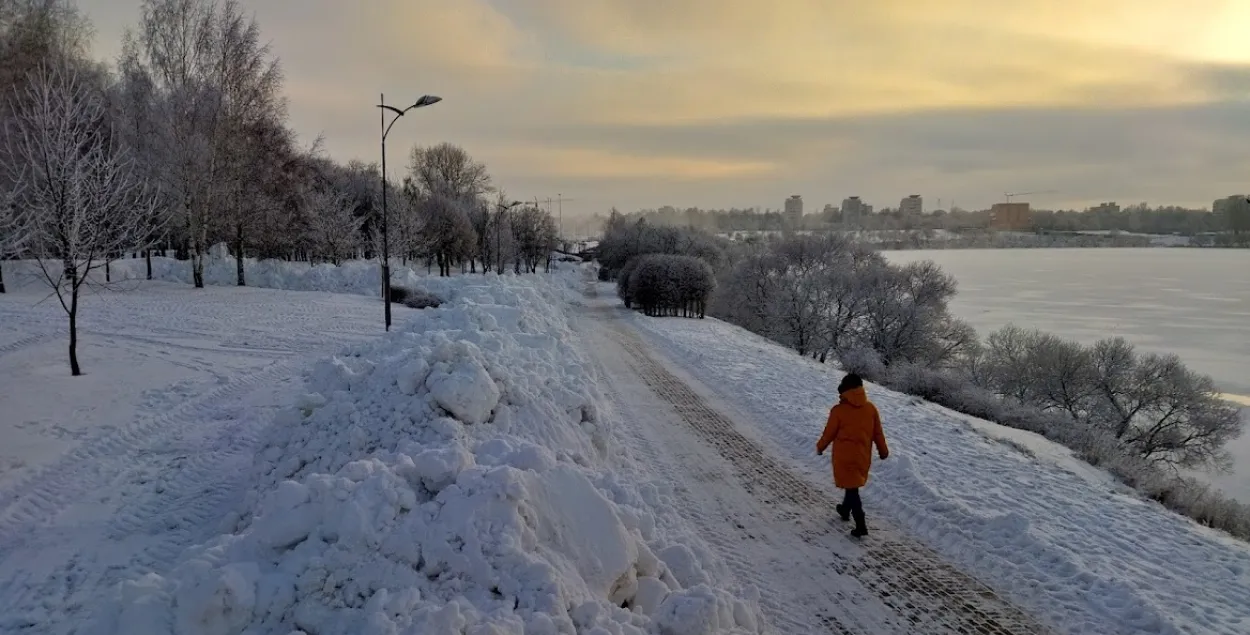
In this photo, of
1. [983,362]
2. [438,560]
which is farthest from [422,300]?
[983,362]

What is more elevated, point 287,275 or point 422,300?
point 287,275

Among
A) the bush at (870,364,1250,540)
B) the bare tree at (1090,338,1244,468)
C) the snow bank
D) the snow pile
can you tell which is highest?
the snow bank

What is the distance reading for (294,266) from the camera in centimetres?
3478

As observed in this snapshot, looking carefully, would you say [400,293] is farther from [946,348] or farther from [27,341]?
[946,348]

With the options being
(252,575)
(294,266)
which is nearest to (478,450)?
(252,575)

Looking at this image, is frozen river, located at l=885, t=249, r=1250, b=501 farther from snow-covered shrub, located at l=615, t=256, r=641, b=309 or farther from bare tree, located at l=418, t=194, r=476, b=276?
bare tree, located at l=418, t=194, r=476, b=276

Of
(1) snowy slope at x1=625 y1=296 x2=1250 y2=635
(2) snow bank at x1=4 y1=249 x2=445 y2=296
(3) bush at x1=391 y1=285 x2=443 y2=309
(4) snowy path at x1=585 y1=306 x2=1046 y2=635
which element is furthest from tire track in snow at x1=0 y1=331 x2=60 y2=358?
(1) snowy slope at x1=625 y1=296 x2=1250 y2=635

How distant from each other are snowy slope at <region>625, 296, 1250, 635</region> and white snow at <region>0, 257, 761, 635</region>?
9.25 feet

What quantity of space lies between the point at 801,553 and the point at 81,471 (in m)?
8.54

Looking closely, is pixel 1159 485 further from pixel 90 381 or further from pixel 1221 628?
pixel 90 381

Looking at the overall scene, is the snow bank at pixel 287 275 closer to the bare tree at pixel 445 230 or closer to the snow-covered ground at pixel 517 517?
the bare tree at pixel 445 230

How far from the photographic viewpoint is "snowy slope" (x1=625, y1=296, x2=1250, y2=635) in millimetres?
5598

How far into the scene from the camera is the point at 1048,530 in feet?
23.0

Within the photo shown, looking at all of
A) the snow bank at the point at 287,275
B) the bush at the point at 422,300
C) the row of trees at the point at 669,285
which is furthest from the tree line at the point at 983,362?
the snow bank at the point at 287,275
